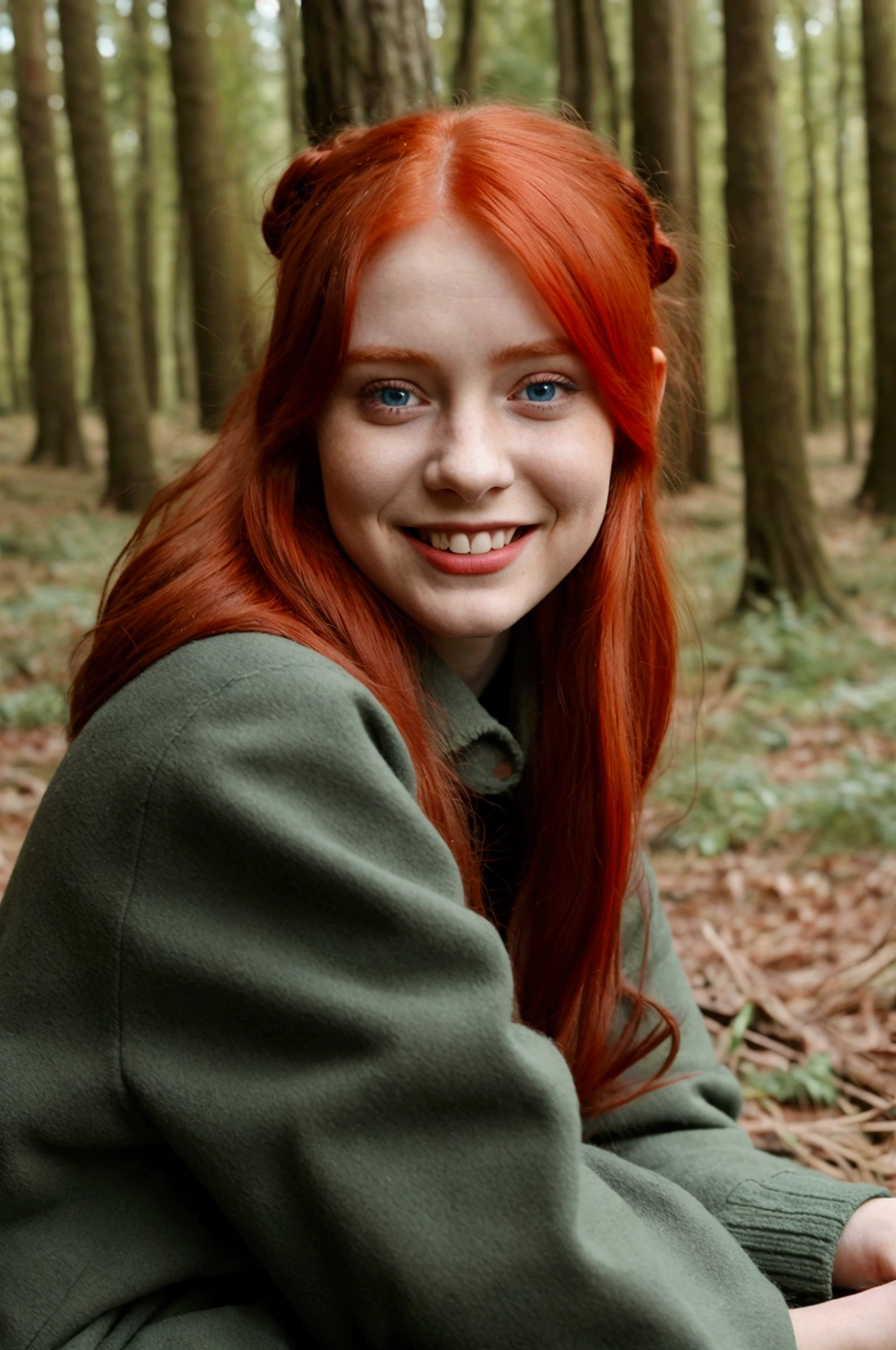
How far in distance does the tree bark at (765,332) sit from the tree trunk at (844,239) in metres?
10.6

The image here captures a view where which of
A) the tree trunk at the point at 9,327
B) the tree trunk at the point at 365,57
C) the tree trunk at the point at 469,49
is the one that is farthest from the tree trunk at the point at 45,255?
the tree trunk at the point at 365,57

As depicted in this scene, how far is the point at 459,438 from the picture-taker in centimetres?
166

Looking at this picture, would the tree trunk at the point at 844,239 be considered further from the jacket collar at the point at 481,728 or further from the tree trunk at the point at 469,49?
the jacket collar at the point at 481,728

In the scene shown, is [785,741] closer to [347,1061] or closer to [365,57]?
[365,57]

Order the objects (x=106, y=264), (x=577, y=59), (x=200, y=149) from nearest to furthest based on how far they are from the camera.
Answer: (x=200, y=149)
(x=577, y=59)
(x=106, y=264)

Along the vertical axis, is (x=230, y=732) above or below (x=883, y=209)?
below

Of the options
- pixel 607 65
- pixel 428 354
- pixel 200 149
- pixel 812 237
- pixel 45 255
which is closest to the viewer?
pixel 428 354

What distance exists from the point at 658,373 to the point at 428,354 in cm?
49

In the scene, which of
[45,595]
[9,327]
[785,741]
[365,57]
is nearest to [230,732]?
[365,57]

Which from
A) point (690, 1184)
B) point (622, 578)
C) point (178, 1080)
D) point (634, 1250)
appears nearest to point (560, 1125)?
point (634, 1250)

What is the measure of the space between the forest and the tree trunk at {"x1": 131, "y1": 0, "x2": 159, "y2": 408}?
2.5 inches

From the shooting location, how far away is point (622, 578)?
2.00 metres

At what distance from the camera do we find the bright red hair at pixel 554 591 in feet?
5.45

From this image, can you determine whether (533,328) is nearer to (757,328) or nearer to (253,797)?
(253,797)
